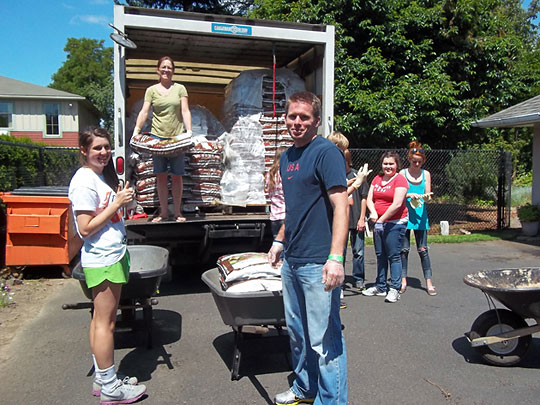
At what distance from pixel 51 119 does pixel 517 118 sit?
26.7 m

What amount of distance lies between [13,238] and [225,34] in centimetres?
414

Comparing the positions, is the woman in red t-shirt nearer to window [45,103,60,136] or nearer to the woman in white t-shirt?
the woman in white t-shirt

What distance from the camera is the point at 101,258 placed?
3305 mm

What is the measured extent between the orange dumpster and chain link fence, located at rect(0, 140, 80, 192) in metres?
1.28

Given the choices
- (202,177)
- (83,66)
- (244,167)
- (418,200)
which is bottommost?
(418,200)

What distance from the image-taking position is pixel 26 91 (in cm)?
2861

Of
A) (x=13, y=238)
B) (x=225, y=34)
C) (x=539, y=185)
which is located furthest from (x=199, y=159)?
(x=539, y=185)

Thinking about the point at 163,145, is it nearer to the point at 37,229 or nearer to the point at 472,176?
the point at 37,229

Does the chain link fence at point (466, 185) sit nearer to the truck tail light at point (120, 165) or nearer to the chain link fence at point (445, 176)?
the chain link fence at point (445, 176)

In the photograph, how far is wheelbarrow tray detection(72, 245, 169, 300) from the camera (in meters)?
3.91

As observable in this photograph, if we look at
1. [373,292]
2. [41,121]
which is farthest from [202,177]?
[41,121]

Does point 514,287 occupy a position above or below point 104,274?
below

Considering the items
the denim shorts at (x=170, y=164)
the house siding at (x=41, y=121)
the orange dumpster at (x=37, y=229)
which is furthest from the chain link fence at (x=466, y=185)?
the house siding at (x=41, y=121)

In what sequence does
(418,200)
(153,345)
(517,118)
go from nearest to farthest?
(153,345), (418,200), (517,118)
